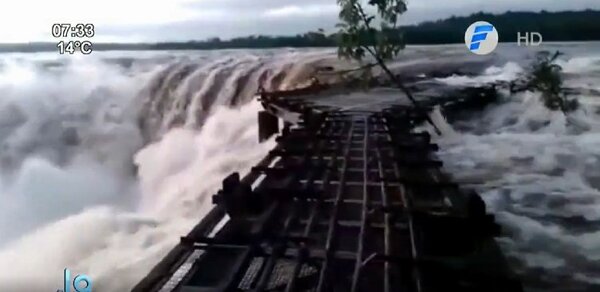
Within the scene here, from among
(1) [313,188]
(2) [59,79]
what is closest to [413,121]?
(1) [313,188]

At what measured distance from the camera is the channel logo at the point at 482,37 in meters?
1.28

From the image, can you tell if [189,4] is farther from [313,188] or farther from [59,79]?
[313,188]

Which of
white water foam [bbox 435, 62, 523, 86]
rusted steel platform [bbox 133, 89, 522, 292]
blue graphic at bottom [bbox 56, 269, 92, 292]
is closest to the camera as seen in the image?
rusted steel platform [bbox 133, 89, 522, 292]

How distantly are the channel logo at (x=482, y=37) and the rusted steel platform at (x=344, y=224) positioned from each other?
195mm

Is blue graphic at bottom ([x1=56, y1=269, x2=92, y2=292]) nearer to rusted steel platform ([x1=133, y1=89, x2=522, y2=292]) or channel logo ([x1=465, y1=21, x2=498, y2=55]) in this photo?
rusted steel platform ([x1=133, y1=89, x2=522, y2=292])

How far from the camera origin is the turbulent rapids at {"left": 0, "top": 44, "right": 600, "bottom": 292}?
132 cm

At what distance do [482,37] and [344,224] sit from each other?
1.36 feet

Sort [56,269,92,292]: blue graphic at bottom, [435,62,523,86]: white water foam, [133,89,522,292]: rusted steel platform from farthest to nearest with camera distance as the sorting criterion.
A: [56,269,92,292]: blue graphic at bottom < [435,62,523,86]: white water foam < [133,89,522,292]: rusted steel platform

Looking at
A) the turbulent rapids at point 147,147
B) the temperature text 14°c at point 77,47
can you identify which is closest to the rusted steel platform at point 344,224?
the turbulent rapids at point 147,147

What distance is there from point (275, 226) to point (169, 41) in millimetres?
464

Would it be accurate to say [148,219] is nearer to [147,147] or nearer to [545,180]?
[147,147]

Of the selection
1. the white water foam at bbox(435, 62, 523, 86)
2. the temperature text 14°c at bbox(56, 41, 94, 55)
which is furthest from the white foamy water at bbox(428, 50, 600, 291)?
the temperature text 14°c at bbox(56, 41, 94, 55)

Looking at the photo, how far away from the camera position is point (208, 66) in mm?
1524

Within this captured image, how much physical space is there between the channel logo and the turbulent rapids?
0.08ft
